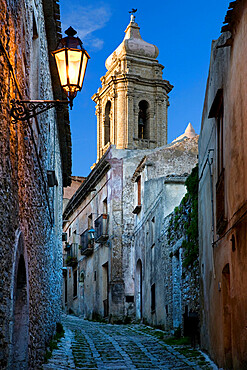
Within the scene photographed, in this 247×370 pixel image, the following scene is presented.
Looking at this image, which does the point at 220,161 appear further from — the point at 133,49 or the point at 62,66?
the point at 133,49

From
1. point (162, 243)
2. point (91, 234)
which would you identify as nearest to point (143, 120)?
point (91, 234)

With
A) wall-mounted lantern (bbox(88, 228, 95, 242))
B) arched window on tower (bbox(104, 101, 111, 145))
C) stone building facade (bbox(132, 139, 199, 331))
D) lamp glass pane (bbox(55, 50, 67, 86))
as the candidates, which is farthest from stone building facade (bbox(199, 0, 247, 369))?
arched window on tower (bbox(104, 101, 111, 145))

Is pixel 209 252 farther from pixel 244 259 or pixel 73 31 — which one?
pixel 73 31

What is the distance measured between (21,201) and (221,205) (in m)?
3.42

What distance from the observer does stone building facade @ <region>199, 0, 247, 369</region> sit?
7453 mm

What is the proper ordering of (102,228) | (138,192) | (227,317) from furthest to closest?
(102,228), (138,192), (227,317)

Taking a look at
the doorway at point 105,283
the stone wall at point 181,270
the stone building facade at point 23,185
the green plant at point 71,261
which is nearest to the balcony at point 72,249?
the green plant at point 71,261

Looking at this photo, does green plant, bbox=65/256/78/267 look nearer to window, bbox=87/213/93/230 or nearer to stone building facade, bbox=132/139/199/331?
window, bbox=87/213/93/230

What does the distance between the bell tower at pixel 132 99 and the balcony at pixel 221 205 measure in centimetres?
2404

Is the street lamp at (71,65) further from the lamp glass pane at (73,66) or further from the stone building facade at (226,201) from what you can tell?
the stone building facade at (226,201)

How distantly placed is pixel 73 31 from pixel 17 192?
1925 millimetres

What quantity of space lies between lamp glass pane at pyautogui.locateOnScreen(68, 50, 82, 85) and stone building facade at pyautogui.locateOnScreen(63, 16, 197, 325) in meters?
11.4

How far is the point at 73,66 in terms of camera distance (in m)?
6.65

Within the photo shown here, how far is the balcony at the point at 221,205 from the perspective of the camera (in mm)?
8852
